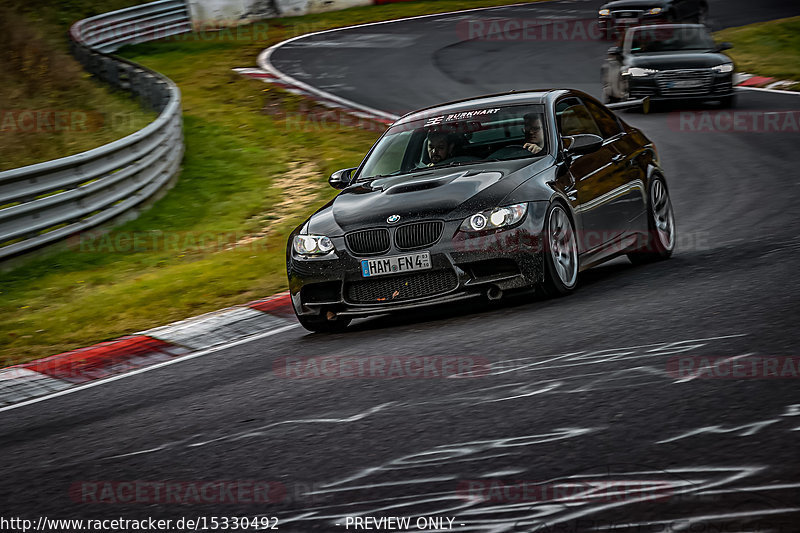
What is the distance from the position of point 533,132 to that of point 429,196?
4.00ft

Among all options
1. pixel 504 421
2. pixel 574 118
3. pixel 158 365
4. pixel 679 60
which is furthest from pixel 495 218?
pixel 679 60

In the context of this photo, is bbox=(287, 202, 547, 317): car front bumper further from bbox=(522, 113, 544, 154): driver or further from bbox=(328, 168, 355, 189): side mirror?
bbox=(328, 168, 355, 189): side mirror

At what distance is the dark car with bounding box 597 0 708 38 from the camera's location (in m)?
28.5

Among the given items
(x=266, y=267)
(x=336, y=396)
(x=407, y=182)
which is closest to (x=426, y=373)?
(x=336, y=396)

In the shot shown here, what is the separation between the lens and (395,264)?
750cm

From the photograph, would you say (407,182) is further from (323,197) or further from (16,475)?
(323,197)

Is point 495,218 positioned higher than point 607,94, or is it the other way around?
point 495,218

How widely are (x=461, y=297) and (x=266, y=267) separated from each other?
3974mm

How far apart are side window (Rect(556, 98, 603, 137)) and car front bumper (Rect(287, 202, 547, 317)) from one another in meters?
1.34

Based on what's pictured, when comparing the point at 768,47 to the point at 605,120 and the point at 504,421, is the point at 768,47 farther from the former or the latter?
the point at 504,421

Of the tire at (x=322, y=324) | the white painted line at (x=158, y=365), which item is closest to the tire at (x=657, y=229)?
the tire at (x=322, y=324)

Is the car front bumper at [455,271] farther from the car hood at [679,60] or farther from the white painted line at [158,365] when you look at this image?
the car hood at [679,60]

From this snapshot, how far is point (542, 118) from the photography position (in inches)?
337

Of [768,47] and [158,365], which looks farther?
[768,47]
